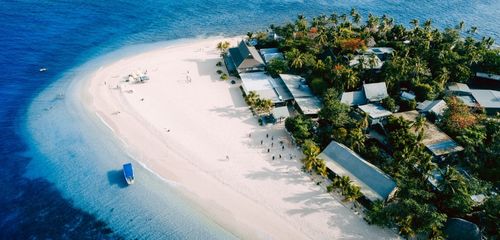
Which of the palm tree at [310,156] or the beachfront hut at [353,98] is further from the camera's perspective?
the beachfront hut at [353,98]

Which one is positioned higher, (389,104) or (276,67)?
Answer: (276,67)

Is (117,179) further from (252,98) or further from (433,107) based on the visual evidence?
(433,107)

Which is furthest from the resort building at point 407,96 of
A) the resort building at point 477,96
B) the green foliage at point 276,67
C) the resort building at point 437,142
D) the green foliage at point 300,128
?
the green foliage at point 276,67

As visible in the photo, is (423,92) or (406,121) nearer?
(406,121)

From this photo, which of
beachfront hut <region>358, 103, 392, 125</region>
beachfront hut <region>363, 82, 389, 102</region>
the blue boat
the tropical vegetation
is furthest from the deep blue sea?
beachfront hut <region>363, 82, 389, 102</region>

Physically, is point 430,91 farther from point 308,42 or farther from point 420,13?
point 420,13

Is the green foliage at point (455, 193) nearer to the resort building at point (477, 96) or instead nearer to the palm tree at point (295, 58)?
the resort building at point (477, 96)

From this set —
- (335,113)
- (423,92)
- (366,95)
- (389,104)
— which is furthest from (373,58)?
(335,113)
